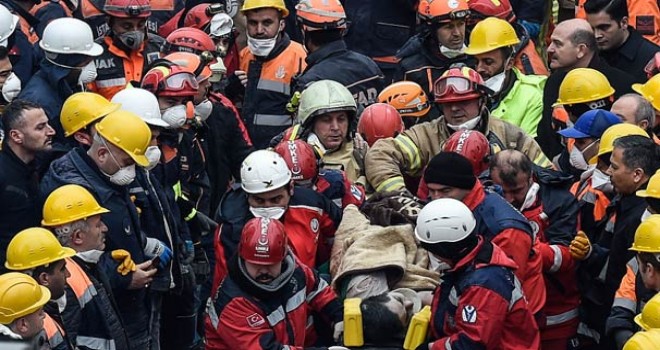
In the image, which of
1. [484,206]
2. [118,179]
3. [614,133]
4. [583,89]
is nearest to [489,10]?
[583,89]

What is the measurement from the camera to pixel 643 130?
11.0m

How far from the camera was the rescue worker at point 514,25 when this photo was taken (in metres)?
14.0

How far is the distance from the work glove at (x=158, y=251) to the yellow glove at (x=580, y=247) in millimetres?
2723

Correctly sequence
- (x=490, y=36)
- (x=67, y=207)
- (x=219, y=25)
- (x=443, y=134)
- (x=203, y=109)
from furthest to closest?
(x=219, y=25) < (x=490, y=36) < (x=203, y=109) < (x=443, y=134) < (x=67, y=207)

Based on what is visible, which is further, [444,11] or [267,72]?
[267,72]

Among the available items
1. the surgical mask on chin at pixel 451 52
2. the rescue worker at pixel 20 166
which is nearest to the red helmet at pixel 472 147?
the rescue worker at pixel 20 166

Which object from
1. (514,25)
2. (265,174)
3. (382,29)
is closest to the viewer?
(265,174)

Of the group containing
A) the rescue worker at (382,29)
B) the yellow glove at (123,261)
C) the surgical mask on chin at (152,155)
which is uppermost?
the surgical mask on chin at (152,155)

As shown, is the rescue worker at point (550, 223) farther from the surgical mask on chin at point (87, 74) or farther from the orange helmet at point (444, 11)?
the surgical mask on chin at point (87, 74)

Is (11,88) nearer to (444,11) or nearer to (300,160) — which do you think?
(300,160)

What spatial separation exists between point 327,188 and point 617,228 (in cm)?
195

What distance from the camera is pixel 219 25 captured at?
47.5ft

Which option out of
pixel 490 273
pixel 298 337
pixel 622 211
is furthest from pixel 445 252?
pixel 622 211

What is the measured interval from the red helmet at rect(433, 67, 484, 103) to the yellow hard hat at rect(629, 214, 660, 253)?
2.25 m
